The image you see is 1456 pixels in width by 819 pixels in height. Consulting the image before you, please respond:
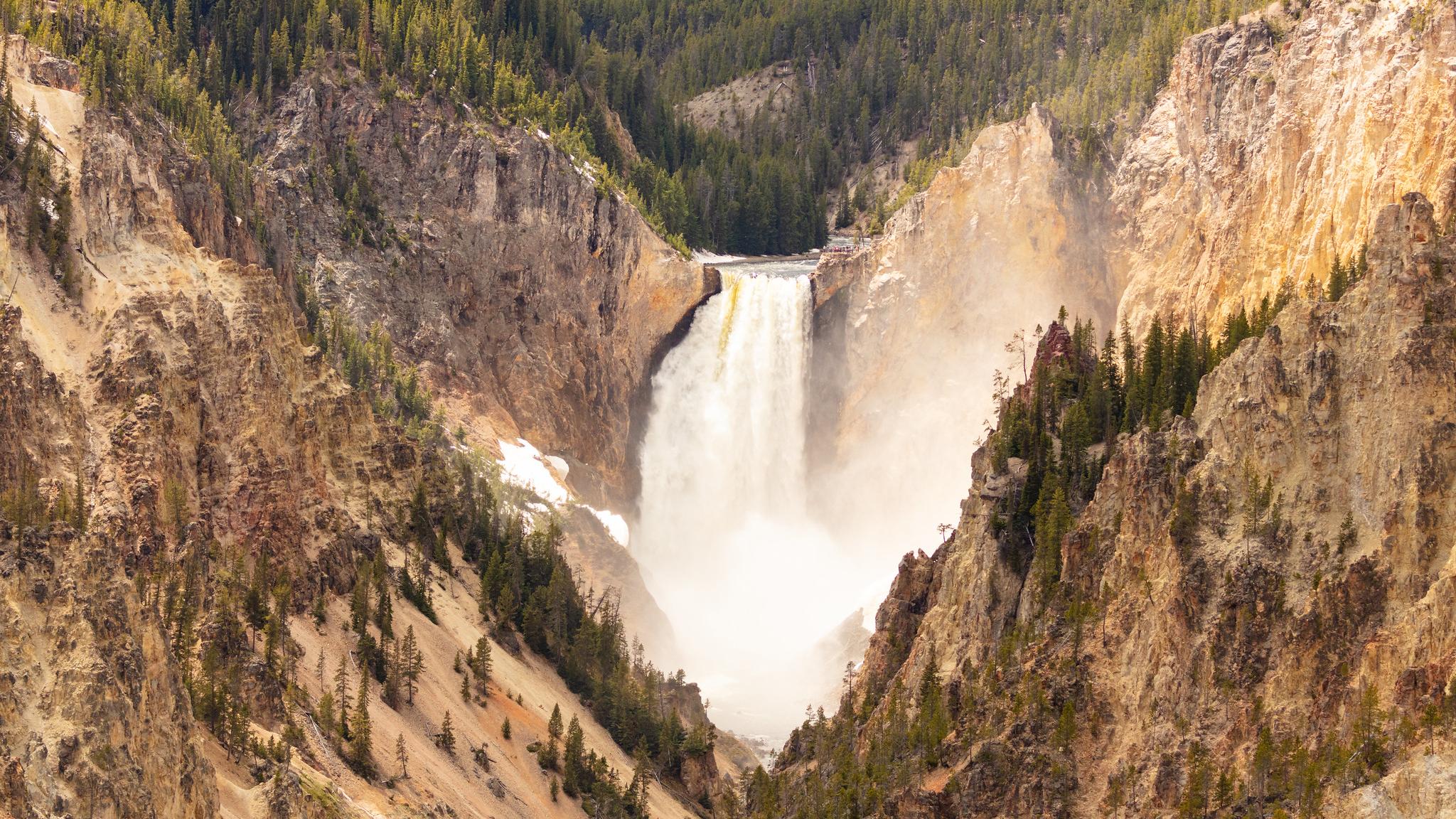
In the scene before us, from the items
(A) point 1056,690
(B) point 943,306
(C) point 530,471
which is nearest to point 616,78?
(B) point 943,306

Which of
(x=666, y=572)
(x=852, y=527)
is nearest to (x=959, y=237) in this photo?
(x=852, y=527)

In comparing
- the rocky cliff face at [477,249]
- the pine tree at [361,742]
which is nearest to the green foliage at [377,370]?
the rocky cliff face at [477,249]

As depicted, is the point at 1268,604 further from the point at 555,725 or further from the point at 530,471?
the point at 530,471

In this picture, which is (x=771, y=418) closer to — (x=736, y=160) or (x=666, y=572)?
(x=666, y=572)

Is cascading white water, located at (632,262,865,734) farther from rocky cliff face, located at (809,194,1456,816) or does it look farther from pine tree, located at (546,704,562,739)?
rocky cliff face, located at (809,194,1456,816)

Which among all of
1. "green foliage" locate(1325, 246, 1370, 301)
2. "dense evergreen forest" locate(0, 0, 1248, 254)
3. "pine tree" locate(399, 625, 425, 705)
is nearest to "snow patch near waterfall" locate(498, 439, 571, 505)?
"dense evergreen forest" locate(0, 0, 1248, 254)

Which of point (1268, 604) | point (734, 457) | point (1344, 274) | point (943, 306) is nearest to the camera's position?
point (1268, 604)

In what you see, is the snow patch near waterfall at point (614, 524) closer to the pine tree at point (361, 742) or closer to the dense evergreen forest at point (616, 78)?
the dense evergreen forest at point (616, 78)
